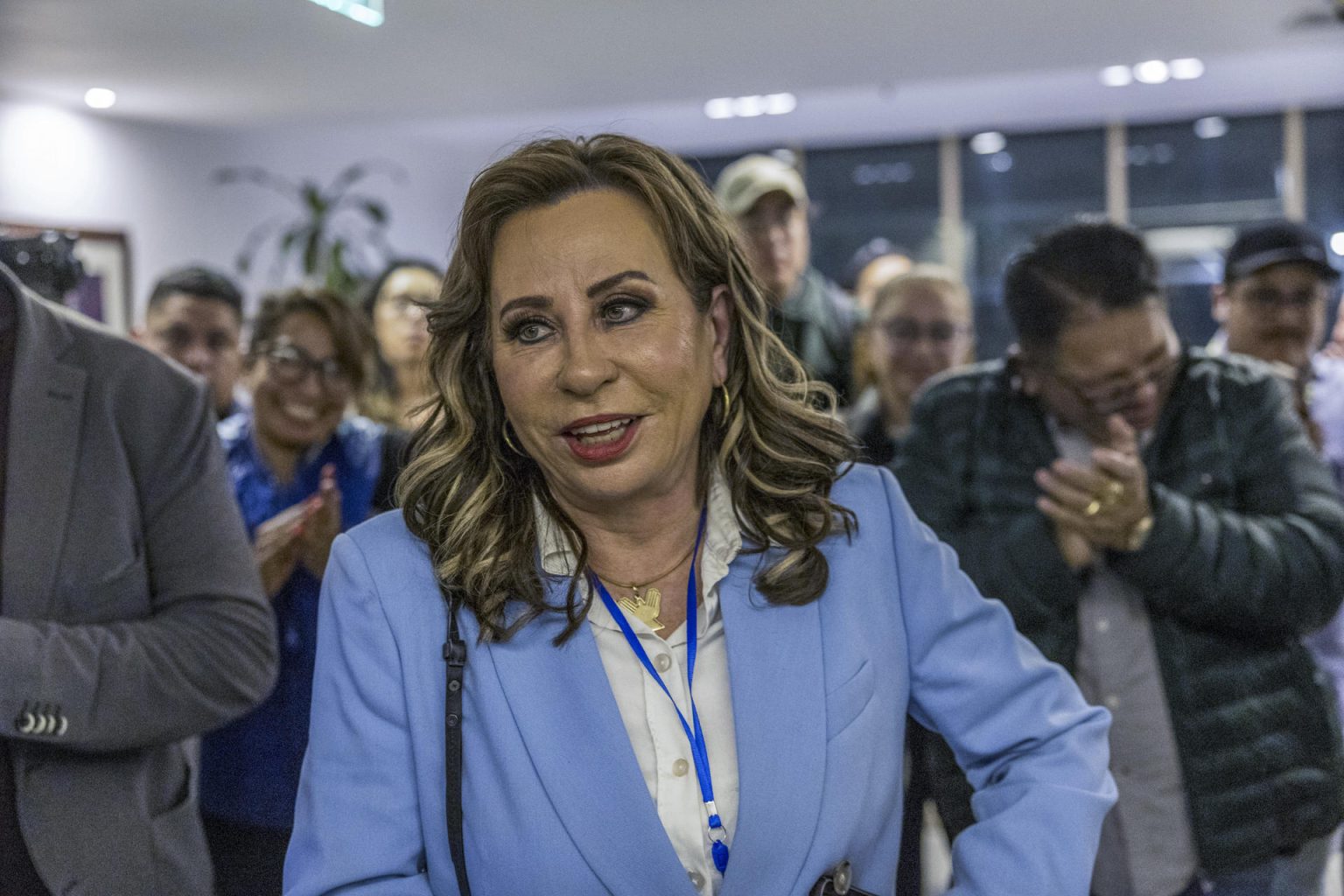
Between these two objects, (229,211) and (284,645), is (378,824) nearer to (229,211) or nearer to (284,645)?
(284,645)

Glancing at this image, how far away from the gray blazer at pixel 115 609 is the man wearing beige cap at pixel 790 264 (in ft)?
6.76

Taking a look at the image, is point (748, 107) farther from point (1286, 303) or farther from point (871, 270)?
point (1286, 303)

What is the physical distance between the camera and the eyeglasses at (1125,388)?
6.38 ft

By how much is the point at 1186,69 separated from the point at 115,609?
7673mm

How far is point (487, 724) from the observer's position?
1279 millimetres

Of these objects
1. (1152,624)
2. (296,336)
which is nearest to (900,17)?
(296,336)

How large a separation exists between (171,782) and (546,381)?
34.7 inches

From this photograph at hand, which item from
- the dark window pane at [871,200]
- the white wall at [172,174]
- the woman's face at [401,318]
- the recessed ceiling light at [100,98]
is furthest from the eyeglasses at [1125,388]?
the dark window pane at [871,200]

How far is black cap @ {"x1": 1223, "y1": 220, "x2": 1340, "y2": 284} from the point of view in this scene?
321 centimetres

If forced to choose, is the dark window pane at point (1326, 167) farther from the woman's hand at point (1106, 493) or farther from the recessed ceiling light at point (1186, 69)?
the woman's hand at point (1106, 493)

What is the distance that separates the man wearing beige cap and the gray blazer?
206cm

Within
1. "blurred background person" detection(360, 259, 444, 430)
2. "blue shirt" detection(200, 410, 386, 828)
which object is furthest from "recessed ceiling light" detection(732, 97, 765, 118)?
"blue shirt" detection(200, 410, 386, 828)

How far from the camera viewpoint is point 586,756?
1.27m

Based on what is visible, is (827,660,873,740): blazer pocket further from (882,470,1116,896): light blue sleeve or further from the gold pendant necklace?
the gold pendant necklace
